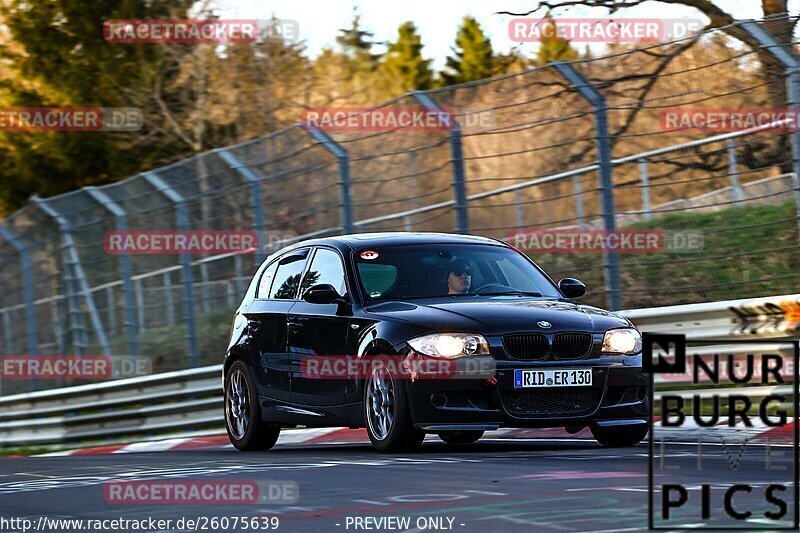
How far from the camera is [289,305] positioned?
1216cm

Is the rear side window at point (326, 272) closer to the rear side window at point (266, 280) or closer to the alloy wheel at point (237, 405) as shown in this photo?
the rear side window at point (266, 280)

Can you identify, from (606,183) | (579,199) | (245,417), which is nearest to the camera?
(245,417)

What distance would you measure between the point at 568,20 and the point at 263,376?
999 centimetres

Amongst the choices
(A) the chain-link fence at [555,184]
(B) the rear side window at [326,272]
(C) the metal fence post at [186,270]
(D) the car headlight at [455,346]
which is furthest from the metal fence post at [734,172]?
(C) the metal fence post at [186,270]

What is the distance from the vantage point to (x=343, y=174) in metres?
15.8

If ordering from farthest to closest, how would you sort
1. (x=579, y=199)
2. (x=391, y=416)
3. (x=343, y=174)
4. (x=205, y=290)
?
1. (x=205, y=290)
2. (x=343, y=174)
3. (x=579, y=199)
4. (x=391, y=416)

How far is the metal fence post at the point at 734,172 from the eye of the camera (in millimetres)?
12641

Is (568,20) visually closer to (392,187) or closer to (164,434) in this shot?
(392,187)

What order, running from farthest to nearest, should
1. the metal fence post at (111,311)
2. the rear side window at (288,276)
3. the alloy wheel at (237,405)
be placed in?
the metal fence post at (111,311) → the alloy wheel at (237,405) → the rear side window at (288,276)

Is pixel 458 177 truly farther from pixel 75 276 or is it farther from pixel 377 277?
pixel 75 276
